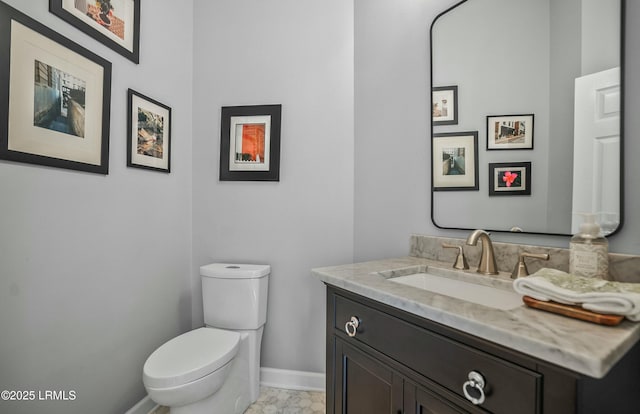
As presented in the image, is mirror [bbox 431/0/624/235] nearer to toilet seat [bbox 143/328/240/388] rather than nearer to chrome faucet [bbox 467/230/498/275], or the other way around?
chrome faucet [bbox 467/230/498/275]

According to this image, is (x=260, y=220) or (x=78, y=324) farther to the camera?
(x=260, y=220)

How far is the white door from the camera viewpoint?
92cm

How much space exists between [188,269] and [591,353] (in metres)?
2.06

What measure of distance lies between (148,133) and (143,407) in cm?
152

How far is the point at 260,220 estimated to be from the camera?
1924 millimetres

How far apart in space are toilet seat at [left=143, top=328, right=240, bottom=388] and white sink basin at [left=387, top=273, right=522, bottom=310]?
885 millimetres

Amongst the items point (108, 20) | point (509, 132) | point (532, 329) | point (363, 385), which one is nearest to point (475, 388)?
point (532, 329)

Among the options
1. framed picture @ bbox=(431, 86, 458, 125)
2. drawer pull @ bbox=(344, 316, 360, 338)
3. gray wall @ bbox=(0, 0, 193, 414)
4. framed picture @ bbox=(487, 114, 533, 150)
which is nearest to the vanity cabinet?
drawer pull @ bbox=(344, 316, 360, 338)

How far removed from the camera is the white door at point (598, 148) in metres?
0.92

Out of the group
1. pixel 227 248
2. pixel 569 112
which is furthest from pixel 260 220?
pixel 569 112

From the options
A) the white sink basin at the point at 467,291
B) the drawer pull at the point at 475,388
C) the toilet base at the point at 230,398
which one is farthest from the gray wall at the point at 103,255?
the drawer pull at the point at 475,388

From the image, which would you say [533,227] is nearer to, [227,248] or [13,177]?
[227,248]

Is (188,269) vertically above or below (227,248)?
below

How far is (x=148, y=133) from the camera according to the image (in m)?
1.67
